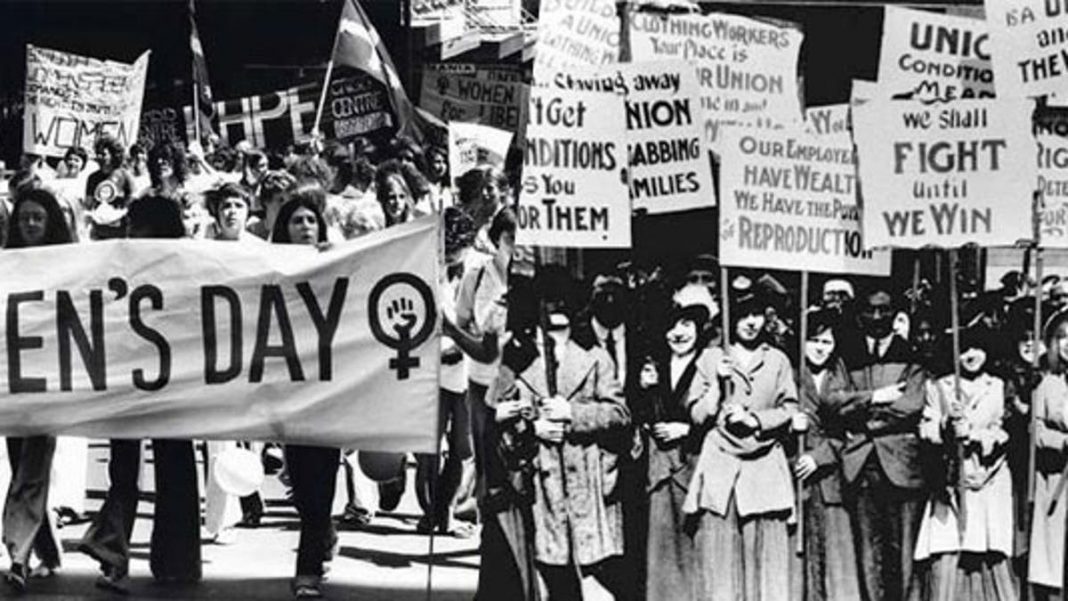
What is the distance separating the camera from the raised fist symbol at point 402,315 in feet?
26.1

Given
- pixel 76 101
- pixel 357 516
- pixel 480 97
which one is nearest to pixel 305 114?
pixel 76 101

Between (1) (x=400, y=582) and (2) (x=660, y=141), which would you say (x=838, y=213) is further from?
(1) (x=400, y=582)

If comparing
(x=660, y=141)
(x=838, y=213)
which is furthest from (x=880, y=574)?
(x=660, y=141)

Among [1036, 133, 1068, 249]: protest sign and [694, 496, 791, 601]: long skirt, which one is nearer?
[1036, 133, 1068, 249]: protest sign

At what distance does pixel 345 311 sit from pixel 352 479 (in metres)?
2.60

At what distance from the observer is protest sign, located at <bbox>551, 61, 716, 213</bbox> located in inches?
295

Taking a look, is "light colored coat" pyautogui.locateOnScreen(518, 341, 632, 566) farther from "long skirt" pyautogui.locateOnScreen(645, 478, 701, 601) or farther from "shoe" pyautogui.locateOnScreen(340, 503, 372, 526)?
"shoe" pyautogui.locateOnScreen(340, 503, 372, 526)

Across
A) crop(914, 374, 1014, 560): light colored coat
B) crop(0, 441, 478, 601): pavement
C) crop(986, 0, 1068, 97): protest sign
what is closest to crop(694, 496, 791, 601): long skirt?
crop(914, 374, 1014, 560): light colored coat

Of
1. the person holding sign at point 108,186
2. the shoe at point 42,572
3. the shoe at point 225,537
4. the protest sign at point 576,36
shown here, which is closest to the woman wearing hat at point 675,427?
the protest sign at point 576,36

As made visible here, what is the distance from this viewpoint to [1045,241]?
24.6ft

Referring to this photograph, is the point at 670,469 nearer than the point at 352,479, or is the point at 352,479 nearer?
the point at 670,469

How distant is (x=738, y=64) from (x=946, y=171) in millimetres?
880

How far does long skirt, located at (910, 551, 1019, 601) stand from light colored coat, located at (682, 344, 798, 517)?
61 cm

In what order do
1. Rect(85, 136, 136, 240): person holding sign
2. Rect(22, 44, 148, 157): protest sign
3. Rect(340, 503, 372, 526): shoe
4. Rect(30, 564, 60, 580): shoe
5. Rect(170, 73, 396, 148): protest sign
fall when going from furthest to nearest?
Rect(22, 44, 148, 157): protest sign → Rect(170, 73, 396, 148): protest sign → Rect(85, 136, 136, 240): person holding sign → Rect(340, 503, 372, 526): shoe → Rect(30, 564, 60, 580): shoe
